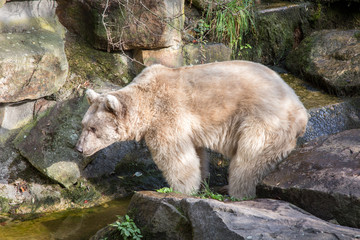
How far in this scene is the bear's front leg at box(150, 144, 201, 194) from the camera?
528 cm

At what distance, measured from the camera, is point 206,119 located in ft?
17.4

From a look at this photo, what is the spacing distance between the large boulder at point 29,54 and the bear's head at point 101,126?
1.24 metres

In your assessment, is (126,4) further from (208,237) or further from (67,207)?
(208,237)

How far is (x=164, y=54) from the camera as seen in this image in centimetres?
751

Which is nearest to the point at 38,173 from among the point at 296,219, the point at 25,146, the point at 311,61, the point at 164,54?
the point at 25,146

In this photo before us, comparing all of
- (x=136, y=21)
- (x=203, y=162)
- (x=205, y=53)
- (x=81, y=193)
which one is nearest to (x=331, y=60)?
(x=205, y=53)

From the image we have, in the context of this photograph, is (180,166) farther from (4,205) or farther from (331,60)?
(331,60)

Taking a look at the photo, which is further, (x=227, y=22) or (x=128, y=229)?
(x=227, y=22)

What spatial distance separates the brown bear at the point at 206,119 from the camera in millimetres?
5145

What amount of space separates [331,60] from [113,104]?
17.1 feet

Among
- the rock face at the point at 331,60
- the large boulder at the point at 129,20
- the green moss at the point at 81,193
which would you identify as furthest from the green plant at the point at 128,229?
the rock face at the point at 331,60

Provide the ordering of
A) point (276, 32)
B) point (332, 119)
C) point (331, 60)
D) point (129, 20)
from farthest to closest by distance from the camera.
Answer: point (276, 32)
point (331, 60)
point (332, 119)
point (129, 20)

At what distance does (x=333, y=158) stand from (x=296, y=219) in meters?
1.43

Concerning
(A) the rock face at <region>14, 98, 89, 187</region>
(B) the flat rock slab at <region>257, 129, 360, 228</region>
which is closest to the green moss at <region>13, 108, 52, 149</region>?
(A) the rock face at <region>14, 98, 89, 187</region>
